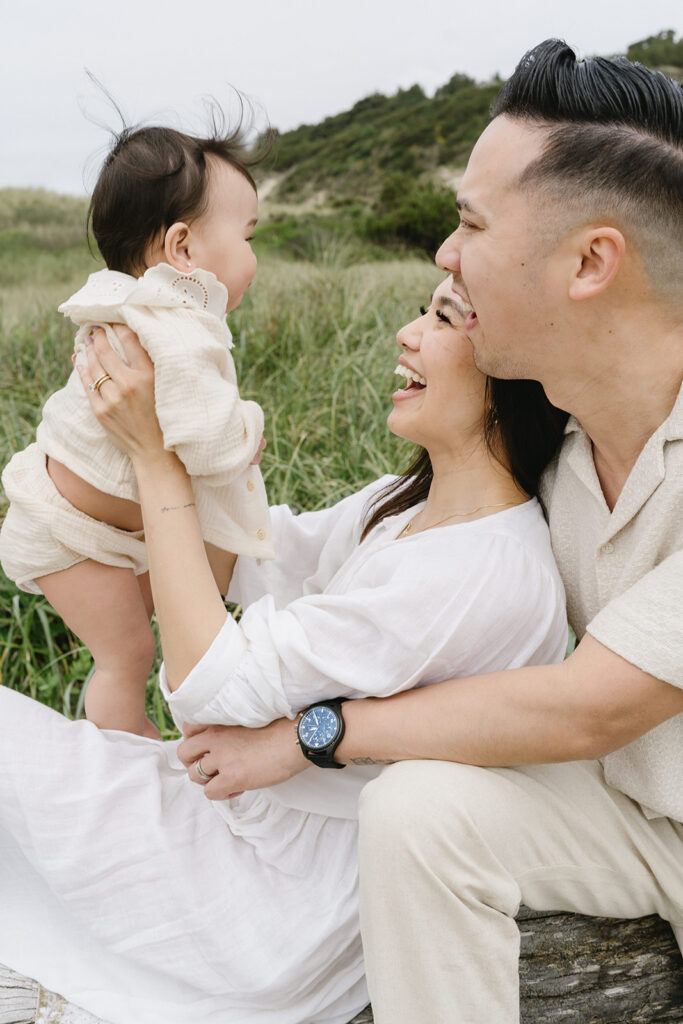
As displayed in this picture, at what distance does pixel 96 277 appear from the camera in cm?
201

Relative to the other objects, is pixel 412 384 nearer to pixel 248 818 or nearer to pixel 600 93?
pixel 600 93

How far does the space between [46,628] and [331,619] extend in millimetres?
2118

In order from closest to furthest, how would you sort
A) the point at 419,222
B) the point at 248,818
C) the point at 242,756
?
the point at 242,756 → the point at 248,818 → the point at 419,222

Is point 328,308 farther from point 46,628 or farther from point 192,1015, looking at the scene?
point 192,1015

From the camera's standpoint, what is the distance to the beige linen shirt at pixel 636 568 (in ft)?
4.91

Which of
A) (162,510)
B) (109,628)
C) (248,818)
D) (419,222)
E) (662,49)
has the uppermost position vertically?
(662,49)

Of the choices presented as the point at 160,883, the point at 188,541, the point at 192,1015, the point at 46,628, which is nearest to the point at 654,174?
the point at 188,541

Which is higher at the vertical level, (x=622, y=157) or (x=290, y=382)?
(x=622, y=157)

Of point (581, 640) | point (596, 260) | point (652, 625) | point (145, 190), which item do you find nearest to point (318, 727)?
point (581, 640)

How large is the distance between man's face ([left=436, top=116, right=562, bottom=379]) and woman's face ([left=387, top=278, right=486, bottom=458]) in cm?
11

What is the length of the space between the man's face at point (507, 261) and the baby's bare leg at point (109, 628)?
953mm

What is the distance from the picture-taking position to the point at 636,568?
1.71 metres

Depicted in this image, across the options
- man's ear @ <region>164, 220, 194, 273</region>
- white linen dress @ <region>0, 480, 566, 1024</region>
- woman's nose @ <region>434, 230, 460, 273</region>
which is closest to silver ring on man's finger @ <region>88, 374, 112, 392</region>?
man's ear @ <region>164, 220, 194, 273</region>

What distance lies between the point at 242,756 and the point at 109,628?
1.82 feet
